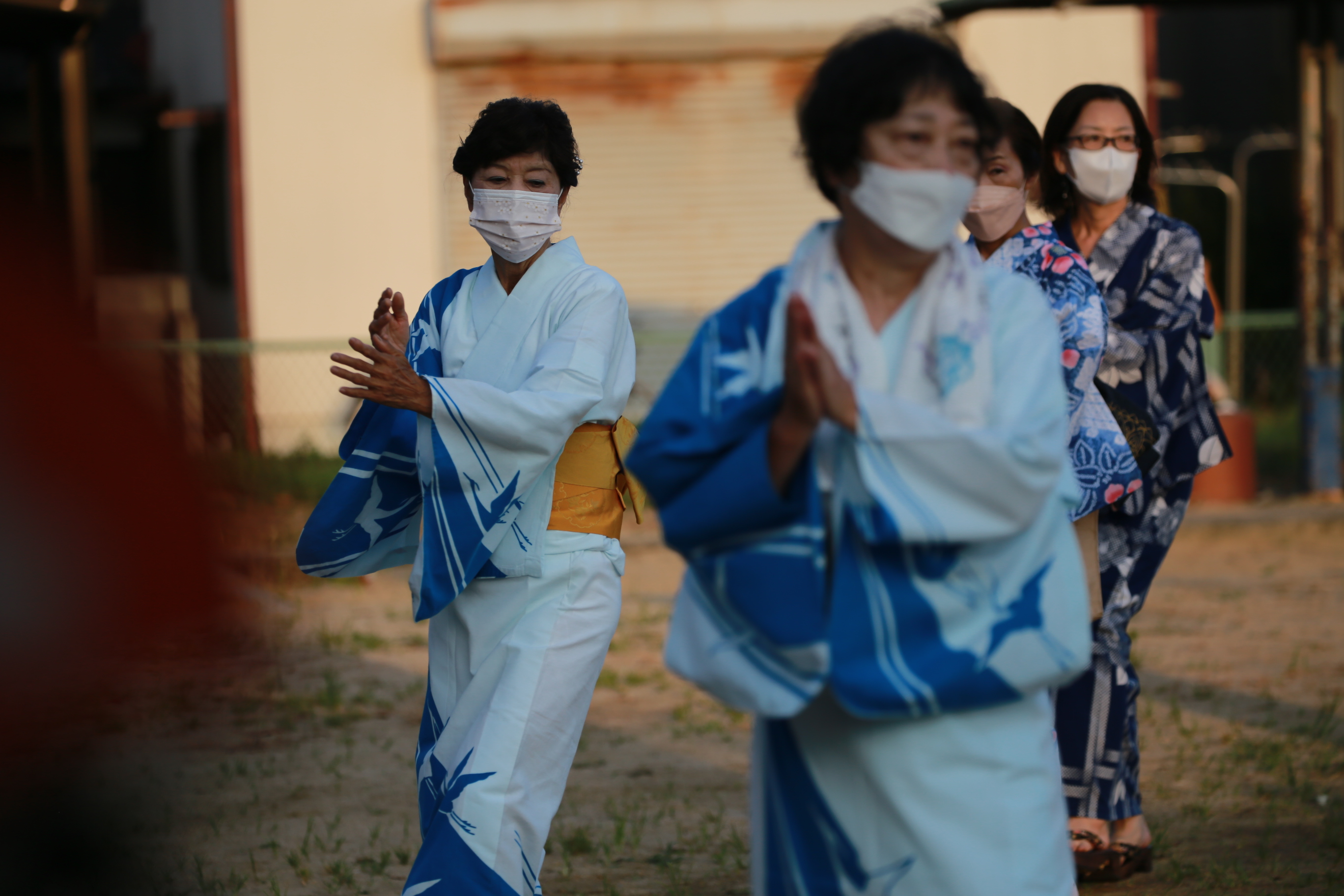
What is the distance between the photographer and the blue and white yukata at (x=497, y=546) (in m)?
3.09

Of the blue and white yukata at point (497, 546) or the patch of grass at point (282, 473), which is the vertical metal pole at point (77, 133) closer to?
the patch of grass at point (282, 473)

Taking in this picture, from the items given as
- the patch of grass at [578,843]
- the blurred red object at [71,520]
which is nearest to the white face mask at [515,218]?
the blurred red object at [71,520]

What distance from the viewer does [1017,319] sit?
2.17 meters

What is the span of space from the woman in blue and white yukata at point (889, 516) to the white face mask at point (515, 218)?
124 centimetres

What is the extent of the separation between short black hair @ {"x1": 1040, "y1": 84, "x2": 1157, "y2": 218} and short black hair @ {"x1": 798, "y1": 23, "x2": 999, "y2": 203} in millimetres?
1962

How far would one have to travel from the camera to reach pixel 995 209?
342cm

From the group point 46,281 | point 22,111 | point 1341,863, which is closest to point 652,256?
point 22,111

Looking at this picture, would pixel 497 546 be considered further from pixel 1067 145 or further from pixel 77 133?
pixel 77 133

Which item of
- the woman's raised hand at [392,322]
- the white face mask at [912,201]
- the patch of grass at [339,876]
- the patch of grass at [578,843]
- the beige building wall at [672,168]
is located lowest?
the patch of grass at [578,843]

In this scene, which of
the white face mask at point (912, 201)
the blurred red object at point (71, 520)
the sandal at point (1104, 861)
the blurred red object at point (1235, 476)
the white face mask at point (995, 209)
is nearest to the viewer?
the white face mask at point (912, 201)

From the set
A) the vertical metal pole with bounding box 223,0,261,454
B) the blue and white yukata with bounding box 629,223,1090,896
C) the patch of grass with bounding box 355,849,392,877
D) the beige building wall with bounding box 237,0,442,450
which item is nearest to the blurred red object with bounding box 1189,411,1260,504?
the beige building wall with bounding box 237,0,442,450

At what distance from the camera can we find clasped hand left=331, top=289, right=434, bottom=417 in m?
3.00

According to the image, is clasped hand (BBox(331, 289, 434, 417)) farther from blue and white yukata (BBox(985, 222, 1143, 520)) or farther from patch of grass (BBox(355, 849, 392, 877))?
patch of grass (BBox(355, 849, 392, 877))

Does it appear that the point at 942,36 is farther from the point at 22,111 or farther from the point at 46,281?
the point at 22,111
